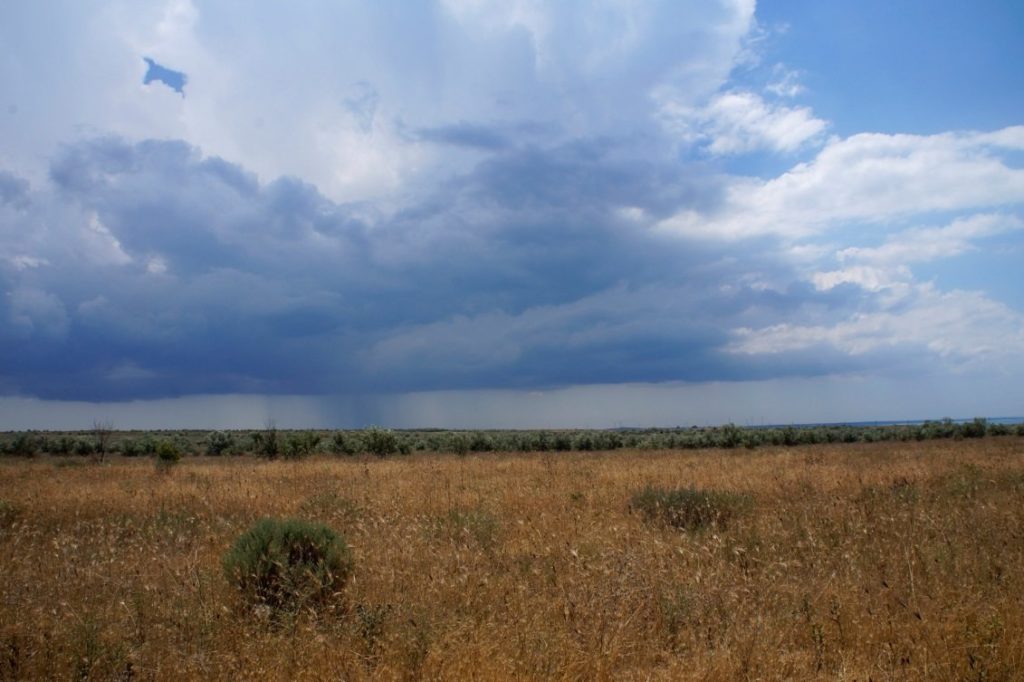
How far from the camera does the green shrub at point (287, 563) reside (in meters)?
5.88

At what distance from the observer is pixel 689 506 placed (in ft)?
34.4

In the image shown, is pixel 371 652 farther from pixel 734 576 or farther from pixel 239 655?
pixel 734 576

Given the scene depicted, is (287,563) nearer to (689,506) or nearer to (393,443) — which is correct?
(689,506)

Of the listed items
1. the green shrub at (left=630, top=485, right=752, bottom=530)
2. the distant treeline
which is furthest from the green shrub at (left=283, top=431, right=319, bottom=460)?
the green shrub at (left=630, top=485, right=752, bottom=530)

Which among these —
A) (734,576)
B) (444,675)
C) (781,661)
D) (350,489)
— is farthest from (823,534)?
(350,489)

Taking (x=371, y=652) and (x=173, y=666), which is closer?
(x=173, y=666)

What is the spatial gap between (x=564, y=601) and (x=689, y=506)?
576cm

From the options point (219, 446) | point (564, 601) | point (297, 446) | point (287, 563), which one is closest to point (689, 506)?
point (564, 601)

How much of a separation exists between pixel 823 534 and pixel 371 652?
643 cm

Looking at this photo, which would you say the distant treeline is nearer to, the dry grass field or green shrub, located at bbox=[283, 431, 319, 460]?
green shrub, located at bbox=[283, 431, 319, 460]

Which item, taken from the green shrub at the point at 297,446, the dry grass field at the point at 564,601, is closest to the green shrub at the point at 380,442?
the green shrub at the point at 297,446

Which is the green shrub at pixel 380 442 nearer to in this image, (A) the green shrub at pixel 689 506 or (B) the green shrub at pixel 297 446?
(B) the green shrub at pixel 297 446

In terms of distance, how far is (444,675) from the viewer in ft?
13.3

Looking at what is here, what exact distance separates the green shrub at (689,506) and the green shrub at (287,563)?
16.4 ft
